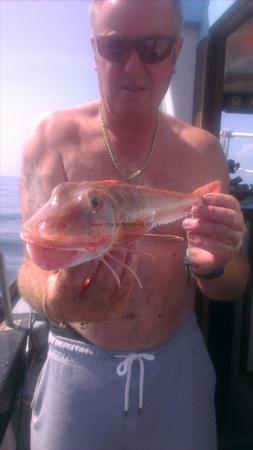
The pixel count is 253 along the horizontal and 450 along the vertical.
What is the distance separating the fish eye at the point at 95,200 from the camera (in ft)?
4.38

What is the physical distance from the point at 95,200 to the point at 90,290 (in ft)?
1.20

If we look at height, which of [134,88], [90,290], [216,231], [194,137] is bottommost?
[90,290]

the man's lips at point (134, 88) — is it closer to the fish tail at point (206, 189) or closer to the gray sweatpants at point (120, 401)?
the fish tail at point (206, 189)

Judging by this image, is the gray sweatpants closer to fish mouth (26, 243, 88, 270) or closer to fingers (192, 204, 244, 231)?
fingers (192, 204, 244, 231)

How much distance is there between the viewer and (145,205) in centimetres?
165

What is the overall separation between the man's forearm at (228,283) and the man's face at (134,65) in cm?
102

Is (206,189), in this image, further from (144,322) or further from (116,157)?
(144,322)

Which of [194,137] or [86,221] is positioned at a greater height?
[194,137]

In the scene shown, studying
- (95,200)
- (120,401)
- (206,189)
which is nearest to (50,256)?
(95,200)

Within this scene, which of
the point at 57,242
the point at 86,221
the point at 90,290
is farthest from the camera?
the point at 90,290

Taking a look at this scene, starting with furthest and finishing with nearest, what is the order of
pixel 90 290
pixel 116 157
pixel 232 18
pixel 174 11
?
1. pixel 232 18
2. pixel 116 157
3. pixel 174 11
4. pixel 90 290

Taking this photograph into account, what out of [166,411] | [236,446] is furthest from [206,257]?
[236,446]

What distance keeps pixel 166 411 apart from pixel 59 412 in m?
0.58

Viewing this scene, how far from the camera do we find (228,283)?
222 centimetres
